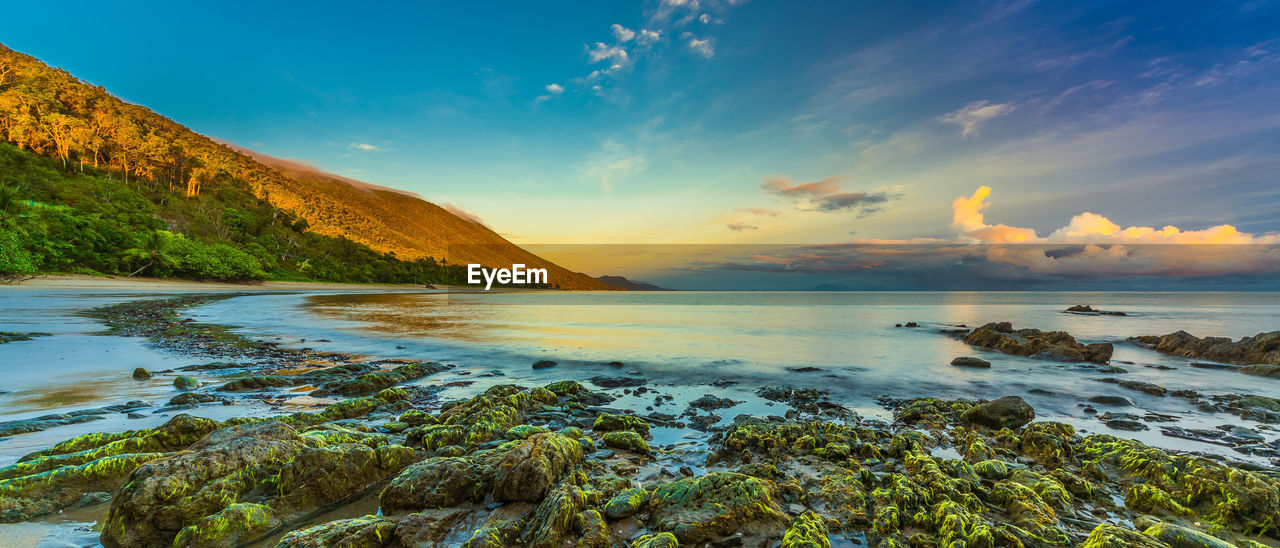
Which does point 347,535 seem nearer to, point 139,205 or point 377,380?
point 377,380

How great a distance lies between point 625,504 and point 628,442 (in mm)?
2187

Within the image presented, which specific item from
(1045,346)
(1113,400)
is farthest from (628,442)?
(1045,346)

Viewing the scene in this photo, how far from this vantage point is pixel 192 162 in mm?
107312

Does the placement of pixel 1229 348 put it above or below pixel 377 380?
above

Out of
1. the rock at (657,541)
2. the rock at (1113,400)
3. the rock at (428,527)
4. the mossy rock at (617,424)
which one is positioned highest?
the rock at (657,541)

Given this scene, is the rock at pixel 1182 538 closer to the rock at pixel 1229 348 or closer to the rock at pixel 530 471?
the rock at pixel 530 471

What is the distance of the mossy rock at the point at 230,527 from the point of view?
433 centimetres

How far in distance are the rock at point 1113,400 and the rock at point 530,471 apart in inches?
574

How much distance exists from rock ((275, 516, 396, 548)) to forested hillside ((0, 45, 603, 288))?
60384 millimetres

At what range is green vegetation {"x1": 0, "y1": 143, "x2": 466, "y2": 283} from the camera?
43844 mm

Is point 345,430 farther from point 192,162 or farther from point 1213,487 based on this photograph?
point 192,162

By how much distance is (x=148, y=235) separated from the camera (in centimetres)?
5522

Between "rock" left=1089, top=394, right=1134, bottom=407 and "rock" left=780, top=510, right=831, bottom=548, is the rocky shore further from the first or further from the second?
"rock" left=1089, top=394, right=1134, bottom=407

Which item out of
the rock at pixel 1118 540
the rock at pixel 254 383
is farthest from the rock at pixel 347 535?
the rock at pixel 254 383
